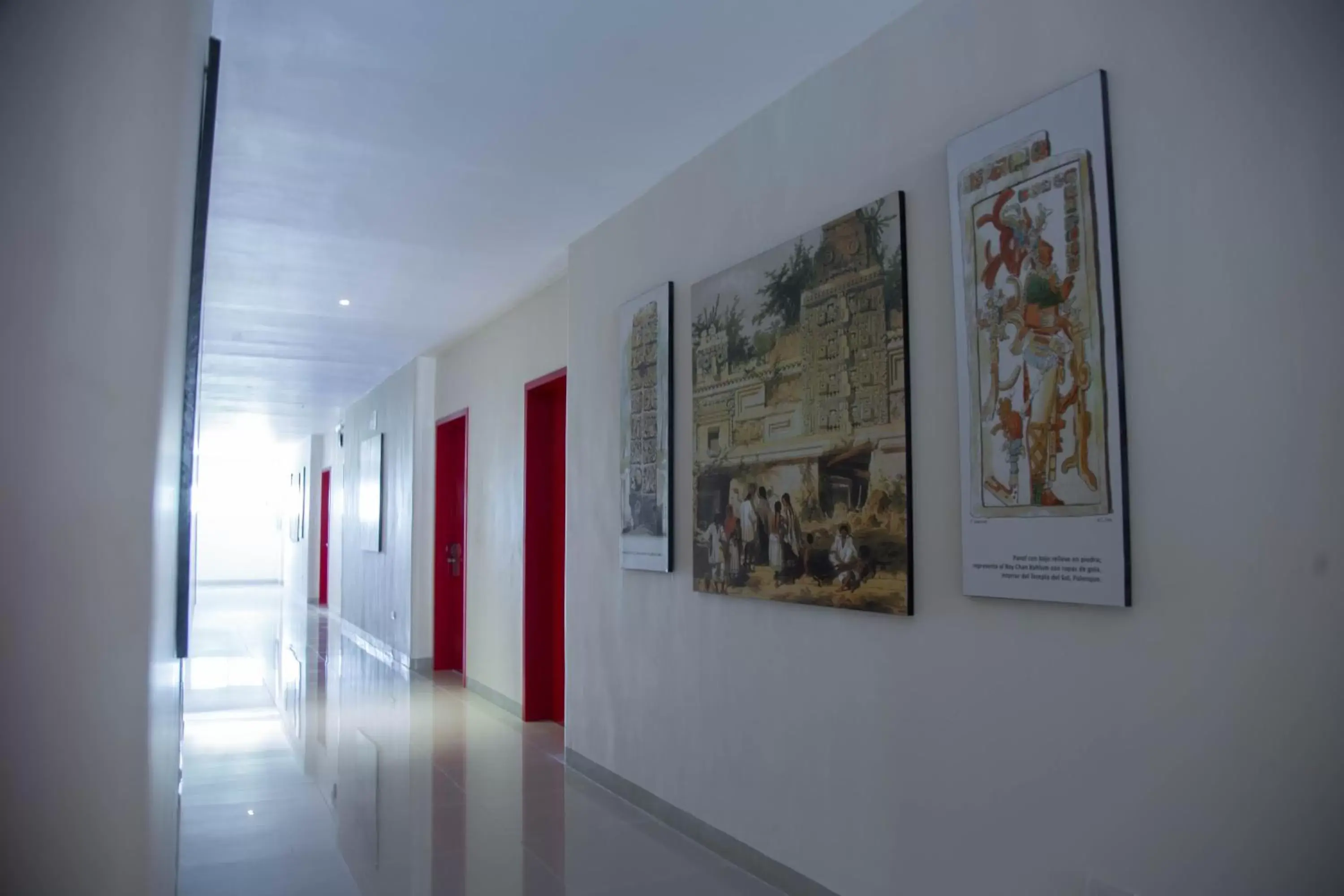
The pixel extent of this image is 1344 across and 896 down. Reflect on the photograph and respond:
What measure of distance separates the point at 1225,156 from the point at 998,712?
1.66 m

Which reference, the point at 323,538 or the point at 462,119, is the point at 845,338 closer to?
the point at 462,119

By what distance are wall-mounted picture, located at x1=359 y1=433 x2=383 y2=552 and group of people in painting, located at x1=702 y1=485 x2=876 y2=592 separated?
8241 millimetres

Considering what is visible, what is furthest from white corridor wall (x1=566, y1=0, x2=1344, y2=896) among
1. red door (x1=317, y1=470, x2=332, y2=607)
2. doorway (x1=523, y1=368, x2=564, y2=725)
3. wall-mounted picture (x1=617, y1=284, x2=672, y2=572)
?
red door (x1=317, y1=470, x2=332, y2=607)

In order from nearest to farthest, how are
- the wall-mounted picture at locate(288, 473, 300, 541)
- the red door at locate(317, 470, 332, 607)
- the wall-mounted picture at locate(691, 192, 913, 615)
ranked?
the wall-mounted picture at locate(691, 192, 913, 615) < the red door at locate(317, 470, 332, 607) < the wall-mounted picture at locate(288, 473, 300, 541)

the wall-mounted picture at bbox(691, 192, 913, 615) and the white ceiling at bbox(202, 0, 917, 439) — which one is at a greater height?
the white ceiling at bbox(202, 0, 917, 439)

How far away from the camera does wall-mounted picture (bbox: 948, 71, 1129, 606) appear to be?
2598mm

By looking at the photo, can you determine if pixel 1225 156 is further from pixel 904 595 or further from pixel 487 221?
pixel 487 221

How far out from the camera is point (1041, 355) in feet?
9.07

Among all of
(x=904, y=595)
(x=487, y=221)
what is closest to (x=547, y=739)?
(x=487, y=221)

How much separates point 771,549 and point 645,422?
1.41 m

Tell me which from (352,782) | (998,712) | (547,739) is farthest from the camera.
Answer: (547,739)

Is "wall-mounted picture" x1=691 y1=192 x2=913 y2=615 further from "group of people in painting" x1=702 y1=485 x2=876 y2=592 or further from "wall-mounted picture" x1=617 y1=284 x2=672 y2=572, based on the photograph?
"wall-mounted picture" x1=617 y1=284 x2=672 y2=572

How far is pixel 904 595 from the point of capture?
10.7 ft

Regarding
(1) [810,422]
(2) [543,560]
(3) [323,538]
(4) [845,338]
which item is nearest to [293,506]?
(3) [323,538]
